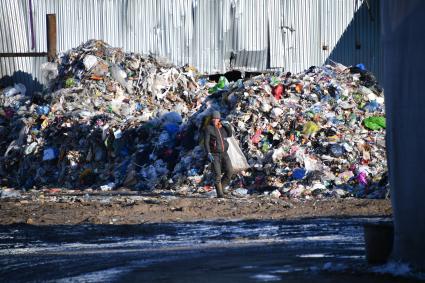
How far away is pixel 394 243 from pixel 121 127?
15.4 meters

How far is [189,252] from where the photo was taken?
10.8 metres

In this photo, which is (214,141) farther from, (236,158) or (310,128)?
(310,128)

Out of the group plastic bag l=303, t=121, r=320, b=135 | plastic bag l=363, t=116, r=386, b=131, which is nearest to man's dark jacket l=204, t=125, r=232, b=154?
plastic bag l=303, t=121, r=320, b=135

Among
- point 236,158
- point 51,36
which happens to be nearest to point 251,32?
point 51,36

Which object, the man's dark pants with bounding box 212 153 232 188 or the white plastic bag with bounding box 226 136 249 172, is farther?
the white plastic bag with bounding box 226 136 249 172

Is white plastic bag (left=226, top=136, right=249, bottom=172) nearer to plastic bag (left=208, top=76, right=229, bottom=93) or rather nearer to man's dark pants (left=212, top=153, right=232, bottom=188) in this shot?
man's dark pants (left=212, top=153, right=232, bottom=188)

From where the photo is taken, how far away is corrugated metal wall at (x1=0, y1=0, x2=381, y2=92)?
28.3 meters

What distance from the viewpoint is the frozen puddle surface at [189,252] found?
29.5ft

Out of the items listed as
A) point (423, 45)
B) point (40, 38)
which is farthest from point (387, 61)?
point (40, 38)

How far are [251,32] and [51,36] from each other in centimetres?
656

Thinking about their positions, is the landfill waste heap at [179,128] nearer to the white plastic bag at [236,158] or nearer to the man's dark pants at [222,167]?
the white plastic bag at [236,158]

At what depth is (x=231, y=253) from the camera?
10547mm

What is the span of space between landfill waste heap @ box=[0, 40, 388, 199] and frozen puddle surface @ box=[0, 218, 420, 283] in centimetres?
529

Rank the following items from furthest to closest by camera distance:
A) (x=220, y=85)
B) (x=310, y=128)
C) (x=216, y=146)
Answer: (x=220, y=85) → (x=310, y=128) → (x=216, y=146)
